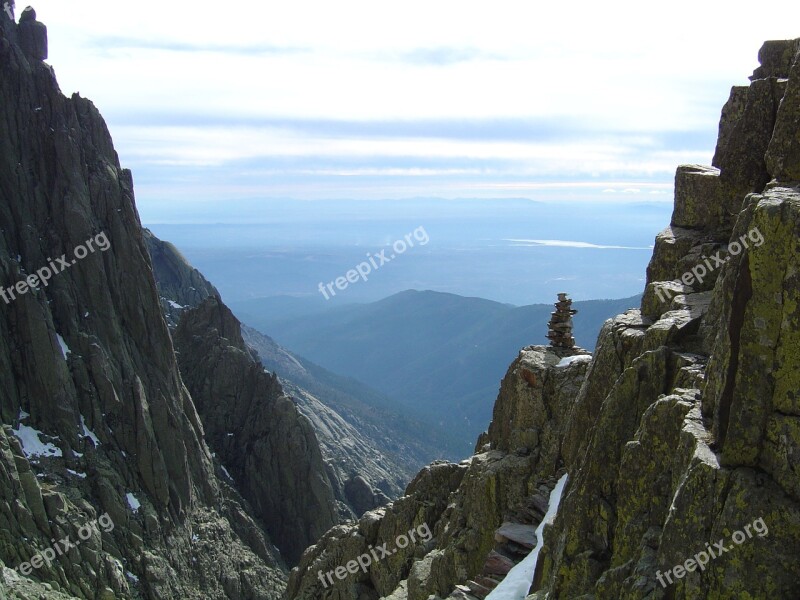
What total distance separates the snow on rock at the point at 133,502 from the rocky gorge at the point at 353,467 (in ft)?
1.22

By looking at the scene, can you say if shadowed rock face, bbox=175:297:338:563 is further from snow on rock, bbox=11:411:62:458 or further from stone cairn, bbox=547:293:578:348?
stone cairn, bbox=547:293:578:348

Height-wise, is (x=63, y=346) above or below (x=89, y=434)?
above

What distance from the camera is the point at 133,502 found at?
103 m

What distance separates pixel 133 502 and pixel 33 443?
14952 mm

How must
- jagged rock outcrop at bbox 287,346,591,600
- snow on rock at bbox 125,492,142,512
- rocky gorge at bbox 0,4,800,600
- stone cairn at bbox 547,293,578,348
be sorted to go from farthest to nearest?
1. snow on rock at bbox 125,492,142,512
2. stone cairn at bbox 547,293,578,348
3. jagged rock outcrop at bbox 287,346,591,600
4. rocky gorge at bbox 0,4,800,600

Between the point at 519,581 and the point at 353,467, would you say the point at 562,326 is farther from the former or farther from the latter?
the point at 353,467

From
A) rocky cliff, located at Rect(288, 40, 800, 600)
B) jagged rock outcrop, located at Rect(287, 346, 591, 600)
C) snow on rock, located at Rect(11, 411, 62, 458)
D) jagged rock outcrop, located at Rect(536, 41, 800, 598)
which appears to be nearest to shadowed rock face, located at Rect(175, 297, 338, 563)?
snow on rock, located at Rect(11, 411, 62, 458)

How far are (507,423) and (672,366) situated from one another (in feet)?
65.8

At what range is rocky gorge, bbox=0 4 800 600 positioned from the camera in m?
15.8

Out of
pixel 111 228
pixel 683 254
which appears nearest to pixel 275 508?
pixel 111 228

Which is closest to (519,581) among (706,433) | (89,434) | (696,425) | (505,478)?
(505,478)

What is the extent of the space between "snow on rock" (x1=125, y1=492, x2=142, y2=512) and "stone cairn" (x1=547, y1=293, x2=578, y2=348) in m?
78.0

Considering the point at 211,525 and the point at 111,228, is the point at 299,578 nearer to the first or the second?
the point at 211,525

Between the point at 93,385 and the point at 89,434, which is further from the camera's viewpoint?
the point at 93,385
